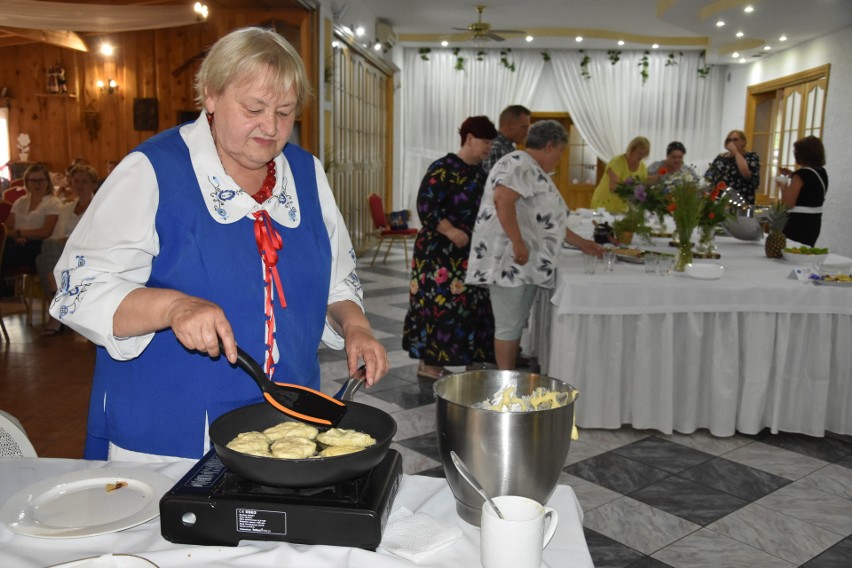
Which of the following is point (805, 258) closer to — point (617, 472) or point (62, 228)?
point (617, 472)

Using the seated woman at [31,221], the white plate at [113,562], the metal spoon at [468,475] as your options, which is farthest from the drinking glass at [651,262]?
the seated woman at [31,221]

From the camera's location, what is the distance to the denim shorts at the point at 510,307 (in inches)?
152

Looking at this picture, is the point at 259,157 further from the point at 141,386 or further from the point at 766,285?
the point at 766,285

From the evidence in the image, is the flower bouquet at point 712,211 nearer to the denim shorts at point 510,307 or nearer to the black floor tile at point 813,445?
the denim shorts at point 510,307

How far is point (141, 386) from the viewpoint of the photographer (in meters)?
1.39

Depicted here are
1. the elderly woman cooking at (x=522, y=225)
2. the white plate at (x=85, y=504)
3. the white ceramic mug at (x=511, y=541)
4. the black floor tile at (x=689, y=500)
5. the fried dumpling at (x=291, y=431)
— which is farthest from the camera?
the elderly woman cooking at (x=522, y=225)

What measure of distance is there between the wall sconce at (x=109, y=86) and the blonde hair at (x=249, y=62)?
29.3ft

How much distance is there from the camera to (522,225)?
3.80 m

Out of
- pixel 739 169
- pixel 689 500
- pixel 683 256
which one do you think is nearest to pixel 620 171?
pixel 739 169

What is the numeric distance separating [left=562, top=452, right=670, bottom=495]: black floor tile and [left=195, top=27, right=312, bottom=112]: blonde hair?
2.21 meters

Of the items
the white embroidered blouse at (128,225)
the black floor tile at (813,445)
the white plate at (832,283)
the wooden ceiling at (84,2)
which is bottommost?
the black floor tile at (813,445)

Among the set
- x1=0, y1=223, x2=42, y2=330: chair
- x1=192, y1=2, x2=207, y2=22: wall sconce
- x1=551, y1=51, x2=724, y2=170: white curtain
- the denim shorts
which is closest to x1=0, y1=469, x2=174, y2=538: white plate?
the denim shorts

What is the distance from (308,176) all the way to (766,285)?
8.37 feet

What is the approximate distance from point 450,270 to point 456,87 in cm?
846
